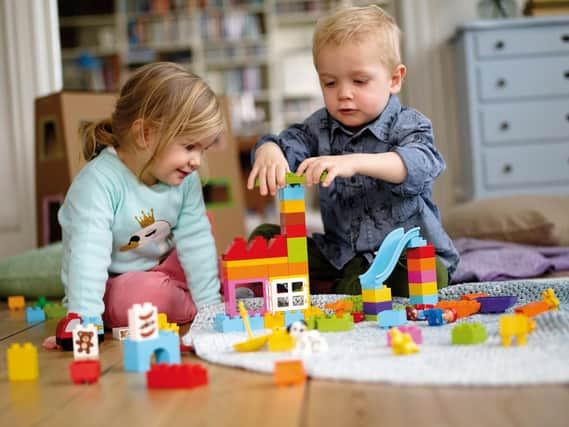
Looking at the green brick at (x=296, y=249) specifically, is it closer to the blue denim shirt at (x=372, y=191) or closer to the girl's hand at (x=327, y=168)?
the girl's hand at (x=327, y=168)

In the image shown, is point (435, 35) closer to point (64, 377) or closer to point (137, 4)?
point (64, 377)

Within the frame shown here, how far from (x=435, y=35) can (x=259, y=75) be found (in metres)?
3.57

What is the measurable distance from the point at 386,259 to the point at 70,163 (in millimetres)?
1473

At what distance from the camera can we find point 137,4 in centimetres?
645

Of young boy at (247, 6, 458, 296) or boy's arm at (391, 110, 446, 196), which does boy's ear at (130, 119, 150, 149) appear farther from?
boy's arm at (391, 110, 446, 196)

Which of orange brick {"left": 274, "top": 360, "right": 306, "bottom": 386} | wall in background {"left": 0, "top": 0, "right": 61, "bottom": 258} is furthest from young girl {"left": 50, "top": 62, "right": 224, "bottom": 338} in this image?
wall in background {"left": 0, "top": 0, "right": 61, "bottom": 258}

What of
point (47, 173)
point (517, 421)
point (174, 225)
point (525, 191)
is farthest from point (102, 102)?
point (517, 421)

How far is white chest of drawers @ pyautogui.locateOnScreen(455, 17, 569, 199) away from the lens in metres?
2.90

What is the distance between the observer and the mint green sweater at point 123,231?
1.28 m

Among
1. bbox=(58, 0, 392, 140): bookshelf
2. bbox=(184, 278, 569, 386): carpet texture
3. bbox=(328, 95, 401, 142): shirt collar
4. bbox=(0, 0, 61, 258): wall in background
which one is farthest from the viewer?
bbox=(58, 0, 392, 140): bookshelf

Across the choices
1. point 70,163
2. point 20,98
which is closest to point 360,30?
point 70,163

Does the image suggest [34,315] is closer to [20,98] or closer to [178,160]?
[178,160]

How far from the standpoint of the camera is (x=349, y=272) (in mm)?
1507

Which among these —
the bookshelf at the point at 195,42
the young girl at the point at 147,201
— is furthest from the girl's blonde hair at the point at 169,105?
the bookshelf at the point at 195,42
